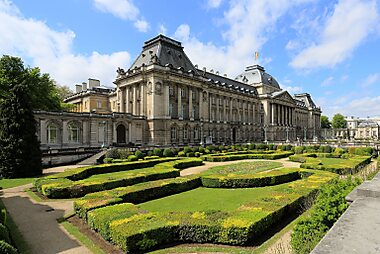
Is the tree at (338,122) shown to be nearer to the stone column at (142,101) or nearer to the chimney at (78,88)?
the stone column at (142,101)

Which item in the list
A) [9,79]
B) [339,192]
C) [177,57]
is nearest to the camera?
[339,192]

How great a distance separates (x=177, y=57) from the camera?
50.4 meters

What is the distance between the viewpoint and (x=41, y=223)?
34.9 ft

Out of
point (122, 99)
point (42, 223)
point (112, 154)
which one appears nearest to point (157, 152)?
point (112, 154)

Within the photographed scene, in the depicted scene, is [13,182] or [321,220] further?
[13,182]

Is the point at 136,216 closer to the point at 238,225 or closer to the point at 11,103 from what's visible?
the point at 238,225

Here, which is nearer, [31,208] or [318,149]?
[31,208]

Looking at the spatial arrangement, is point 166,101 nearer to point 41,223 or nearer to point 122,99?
point 122,99

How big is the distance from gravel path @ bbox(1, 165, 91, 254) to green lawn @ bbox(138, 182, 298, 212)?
3.80 metres

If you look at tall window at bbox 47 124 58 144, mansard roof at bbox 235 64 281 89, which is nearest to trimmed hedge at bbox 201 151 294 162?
tall window at bbox 47 124 58 144

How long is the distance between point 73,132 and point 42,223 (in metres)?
28.0

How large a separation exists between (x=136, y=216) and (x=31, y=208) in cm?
735

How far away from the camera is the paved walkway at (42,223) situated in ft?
27.4

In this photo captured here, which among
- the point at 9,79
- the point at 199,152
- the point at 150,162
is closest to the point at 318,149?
the point at 199,152
